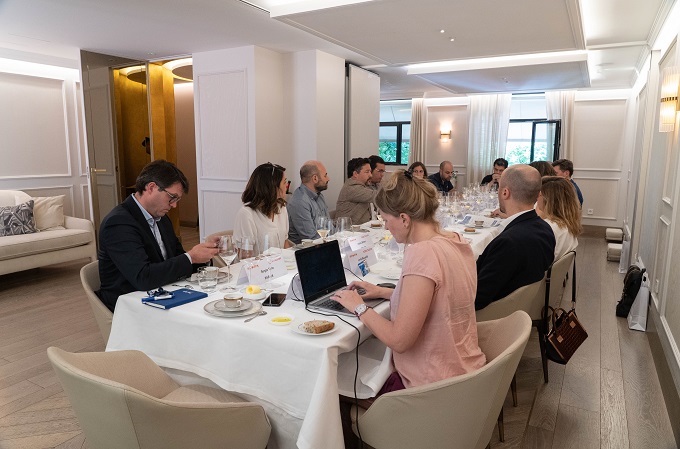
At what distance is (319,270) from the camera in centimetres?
214

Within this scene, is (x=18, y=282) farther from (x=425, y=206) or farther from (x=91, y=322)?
(x=425, y=206)

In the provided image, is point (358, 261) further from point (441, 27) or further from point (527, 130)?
point (527, 130)

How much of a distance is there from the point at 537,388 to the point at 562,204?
1457 mm

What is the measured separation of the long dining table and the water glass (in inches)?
4.3

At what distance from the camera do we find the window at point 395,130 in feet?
39.8

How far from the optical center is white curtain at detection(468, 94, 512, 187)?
406 inches

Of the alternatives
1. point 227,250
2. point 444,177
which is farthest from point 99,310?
point 444,177

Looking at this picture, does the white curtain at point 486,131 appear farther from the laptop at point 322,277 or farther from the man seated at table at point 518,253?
the laptop at point 322,277

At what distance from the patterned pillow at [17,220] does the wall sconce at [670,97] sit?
6632 millimetres

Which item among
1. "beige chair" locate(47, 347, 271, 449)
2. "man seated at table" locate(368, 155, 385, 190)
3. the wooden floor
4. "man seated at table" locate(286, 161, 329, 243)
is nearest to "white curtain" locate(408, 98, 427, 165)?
"man seated at table" locate(368, 155, 385, 190)

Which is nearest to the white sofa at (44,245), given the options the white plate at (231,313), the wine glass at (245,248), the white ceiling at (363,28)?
the white ceiling at (363,28)

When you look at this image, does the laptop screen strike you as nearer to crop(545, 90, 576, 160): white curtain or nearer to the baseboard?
the baseboard

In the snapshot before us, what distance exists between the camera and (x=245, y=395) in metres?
1.90

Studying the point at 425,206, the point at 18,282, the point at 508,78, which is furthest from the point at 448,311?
the point at 508,78
